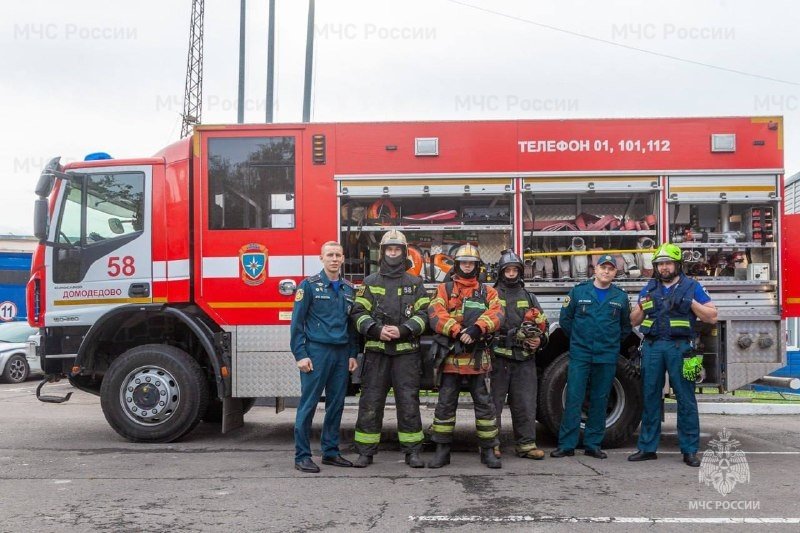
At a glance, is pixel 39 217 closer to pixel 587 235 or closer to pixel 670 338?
pixel 587 235

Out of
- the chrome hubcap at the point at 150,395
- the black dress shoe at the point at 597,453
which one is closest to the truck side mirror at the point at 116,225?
the chrome hubcap at the point at 150,395

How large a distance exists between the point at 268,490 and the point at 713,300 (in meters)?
4.44

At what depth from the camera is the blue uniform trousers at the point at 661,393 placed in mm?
6332

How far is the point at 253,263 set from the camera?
278 inches

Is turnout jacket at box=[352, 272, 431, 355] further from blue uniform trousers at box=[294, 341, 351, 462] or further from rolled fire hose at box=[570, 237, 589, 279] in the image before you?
rolled fire hose at box=[570, 237, 589, 279]

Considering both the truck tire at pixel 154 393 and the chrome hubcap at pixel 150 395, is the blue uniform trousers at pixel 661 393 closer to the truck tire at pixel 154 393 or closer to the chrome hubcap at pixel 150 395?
the truck tire at pixel 154 393

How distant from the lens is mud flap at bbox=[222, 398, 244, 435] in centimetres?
709

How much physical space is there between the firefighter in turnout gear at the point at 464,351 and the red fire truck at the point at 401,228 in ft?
2.84

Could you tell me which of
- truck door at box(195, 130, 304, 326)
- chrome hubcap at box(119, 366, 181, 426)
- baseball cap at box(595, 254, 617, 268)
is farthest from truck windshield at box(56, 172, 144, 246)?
baseball cap at box(595, 254, 617, 268)

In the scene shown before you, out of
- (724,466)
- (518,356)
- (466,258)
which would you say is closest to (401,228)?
(466,258)

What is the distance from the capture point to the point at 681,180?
7.01m

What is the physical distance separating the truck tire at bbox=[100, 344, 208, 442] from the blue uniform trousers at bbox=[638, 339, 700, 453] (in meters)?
4.14

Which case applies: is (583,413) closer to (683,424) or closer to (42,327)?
(683,424)

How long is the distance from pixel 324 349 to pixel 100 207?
2.93m
